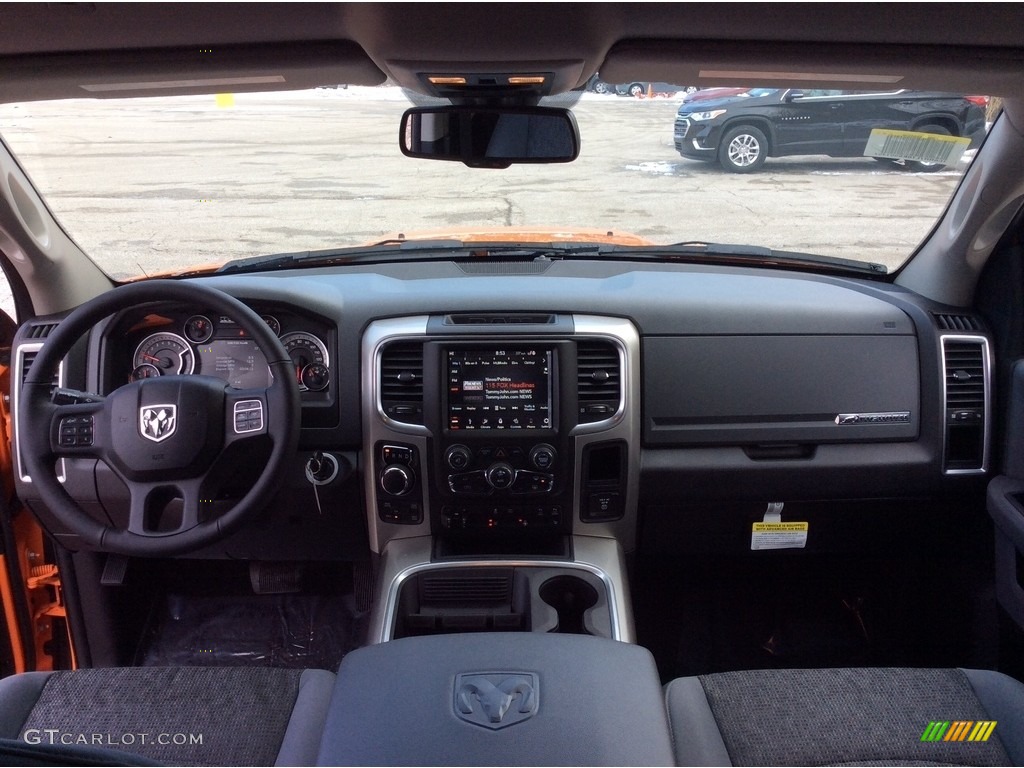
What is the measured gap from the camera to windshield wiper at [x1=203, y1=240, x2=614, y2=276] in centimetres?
311

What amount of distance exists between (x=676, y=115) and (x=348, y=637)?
9.96 ft

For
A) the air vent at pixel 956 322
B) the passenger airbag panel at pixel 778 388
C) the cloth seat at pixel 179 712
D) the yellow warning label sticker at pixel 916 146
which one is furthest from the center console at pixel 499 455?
the yellow warning label sticker at pixel 916 146

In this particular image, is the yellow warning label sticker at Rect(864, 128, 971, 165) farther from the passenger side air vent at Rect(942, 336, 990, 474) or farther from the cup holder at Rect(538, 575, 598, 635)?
the cup holder at Rect(538, 575, 598, 635)

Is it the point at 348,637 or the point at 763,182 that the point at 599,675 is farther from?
the point at 763,182

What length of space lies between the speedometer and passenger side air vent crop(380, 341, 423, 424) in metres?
0.22

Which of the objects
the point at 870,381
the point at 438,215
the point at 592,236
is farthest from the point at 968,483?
the point at 438,215

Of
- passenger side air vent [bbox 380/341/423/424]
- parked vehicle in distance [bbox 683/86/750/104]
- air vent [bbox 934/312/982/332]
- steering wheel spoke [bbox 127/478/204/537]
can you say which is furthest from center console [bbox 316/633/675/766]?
parked vehicle in distance [bbox 683/86/750/104]

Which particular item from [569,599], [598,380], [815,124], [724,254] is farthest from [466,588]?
[815,124]

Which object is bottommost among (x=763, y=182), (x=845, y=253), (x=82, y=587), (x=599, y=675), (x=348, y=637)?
(x=348, y=637)

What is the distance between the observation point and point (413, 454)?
2873 mm

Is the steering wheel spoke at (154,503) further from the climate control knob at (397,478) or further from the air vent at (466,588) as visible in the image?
the air vent at (466,588)

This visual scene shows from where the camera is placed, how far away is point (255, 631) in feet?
11.6

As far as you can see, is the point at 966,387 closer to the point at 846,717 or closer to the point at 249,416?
the point at 846,717

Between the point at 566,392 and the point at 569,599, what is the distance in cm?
74
